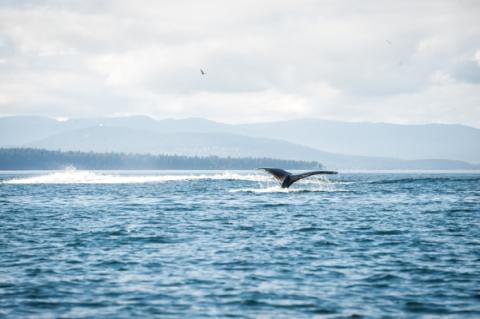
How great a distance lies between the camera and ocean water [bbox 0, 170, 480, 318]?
14578 millimetres

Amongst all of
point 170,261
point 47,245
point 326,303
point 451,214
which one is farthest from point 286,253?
point 451,214

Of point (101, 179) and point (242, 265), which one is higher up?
point (101, 179)

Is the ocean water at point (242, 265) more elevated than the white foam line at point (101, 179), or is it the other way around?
the white foam line at point (101, 179)

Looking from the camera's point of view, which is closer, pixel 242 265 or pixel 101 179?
pixel 242 265

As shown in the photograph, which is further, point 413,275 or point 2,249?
point 2,249

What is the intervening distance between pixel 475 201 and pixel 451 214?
12340mm

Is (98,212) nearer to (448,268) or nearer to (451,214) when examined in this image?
(451,214)

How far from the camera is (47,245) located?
23.9 meters

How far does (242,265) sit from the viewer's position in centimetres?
1919

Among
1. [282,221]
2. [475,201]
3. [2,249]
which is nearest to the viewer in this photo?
[2,249]

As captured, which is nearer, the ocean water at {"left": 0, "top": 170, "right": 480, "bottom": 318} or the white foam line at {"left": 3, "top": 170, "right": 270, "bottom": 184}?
the ocean water at {"left": 0, "top": 170, "right": 480, "bottom": 318}

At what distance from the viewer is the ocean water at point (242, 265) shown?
574 inches

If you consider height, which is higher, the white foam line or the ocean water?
the white foam line

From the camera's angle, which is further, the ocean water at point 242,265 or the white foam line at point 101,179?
the white foam line at point 101,179
